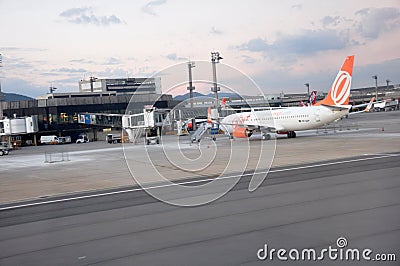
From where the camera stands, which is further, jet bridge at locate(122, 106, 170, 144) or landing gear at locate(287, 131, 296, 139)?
jet bridge at locate(122, 106, 170, 144)

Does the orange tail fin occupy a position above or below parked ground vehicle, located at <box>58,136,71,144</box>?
above

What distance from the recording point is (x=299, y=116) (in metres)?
50.4

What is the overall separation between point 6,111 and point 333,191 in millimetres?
98392

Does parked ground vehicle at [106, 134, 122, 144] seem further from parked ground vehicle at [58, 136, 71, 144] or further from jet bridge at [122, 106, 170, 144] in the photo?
parked ground vehicle at [58, 136, 71, 144]

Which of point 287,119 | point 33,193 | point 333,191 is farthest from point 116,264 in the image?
point 287,119

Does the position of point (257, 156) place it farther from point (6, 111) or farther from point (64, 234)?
point (6, 111)

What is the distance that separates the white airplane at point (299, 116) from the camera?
47500 millimetres

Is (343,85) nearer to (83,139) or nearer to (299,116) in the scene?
(299,116)

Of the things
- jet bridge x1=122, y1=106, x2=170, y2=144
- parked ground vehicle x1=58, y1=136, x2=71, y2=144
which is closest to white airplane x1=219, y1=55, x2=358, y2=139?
jet bridge x1=122, y1=106, x2=170, y2=144

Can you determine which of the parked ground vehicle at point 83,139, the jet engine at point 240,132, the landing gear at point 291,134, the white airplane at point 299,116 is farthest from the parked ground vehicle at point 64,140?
the landing gear at point 291,134

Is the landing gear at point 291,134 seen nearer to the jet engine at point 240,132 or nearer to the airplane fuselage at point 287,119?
the airplane fuselage at point 287,119

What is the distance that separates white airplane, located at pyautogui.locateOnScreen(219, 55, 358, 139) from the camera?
4750 cm

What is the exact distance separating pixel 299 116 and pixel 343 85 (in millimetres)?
5791

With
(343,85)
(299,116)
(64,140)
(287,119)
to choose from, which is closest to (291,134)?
(287,119)
